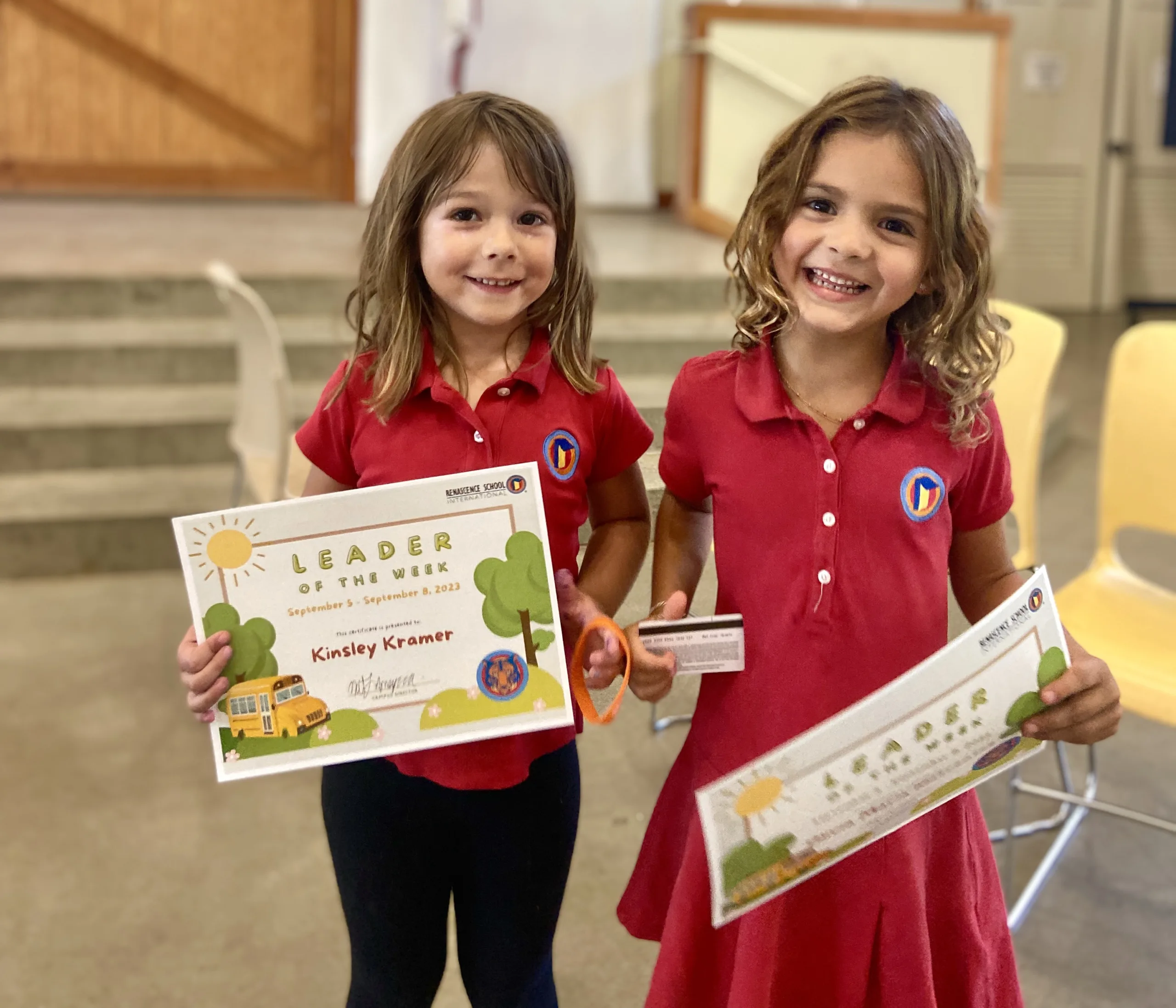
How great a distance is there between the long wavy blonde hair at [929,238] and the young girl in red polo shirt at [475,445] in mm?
168

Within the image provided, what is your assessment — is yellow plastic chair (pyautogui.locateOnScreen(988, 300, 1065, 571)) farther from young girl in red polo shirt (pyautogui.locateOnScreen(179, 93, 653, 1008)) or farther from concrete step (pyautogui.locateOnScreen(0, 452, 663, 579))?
concrete step (pyautogui.locateOnScreen(0, 452, 663, 579))

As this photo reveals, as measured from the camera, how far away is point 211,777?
2562 mm

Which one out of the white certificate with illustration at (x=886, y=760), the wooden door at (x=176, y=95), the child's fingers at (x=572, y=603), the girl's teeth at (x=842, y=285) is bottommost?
the white certificate with illustration at (x=886, y=760)

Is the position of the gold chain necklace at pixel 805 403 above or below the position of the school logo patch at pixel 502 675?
above

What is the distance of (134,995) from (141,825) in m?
0.52

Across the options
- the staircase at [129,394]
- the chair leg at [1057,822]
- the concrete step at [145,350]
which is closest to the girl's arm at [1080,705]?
the chair leg at [1057,822]

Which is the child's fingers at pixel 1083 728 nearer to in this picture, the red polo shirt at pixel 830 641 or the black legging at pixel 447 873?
the red polo shirt at pixel 830 641

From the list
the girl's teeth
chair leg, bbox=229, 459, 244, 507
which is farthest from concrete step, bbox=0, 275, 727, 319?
the girl's teeth

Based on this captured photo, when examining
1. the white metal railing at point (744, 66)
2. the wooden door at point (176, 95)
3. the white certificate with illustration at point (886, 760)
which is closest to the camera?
the white certificate with illustration at point (886, 760)

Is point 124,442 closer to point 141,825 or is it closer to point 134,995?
point 141,825

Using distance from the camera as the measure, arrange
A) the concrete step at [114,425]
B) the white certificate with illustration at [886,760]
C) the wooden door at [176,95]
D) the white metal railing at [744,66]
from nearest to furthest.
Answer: the white certificate with illustration at [886,760], the concrete step at [114,425], the white metal railing at [744,66], the wooden door at [176,95]

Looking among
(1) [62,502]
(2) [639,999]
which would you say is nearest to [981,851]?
(2) [639,999]

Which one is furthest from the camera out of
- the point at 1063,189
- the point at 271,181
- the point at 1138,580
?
the point at 1063,189

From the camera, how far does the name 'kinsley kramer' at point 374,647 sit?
1.08m
